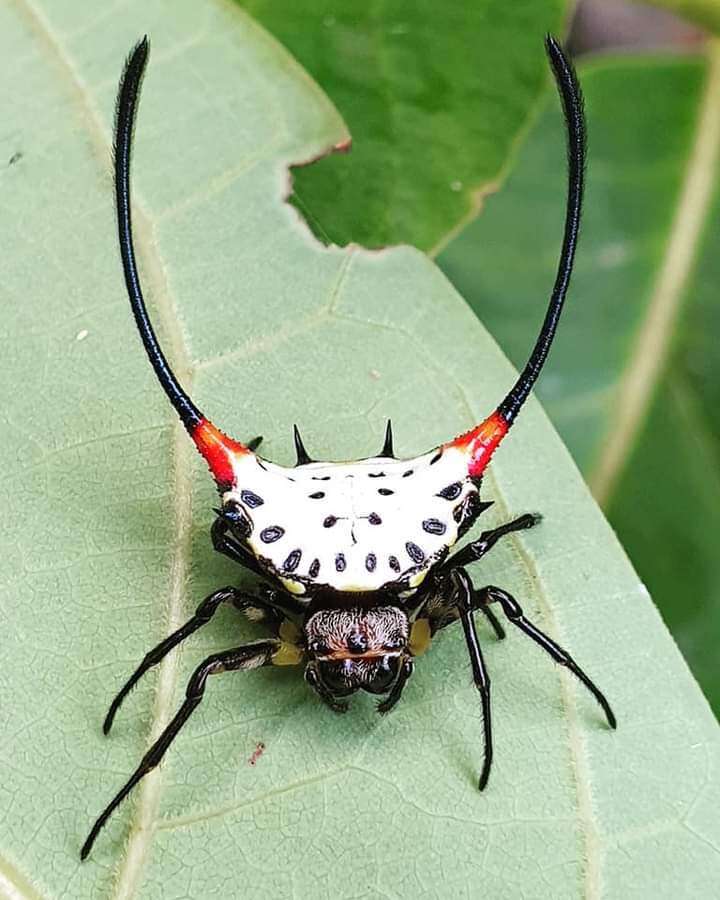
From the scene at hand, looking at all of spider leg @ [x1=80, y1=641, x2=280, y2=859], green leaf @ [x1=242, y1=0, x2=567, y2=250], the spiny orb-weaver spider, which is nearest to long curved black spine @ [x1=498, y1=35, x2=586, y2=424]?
the spiny orb-weaver spider

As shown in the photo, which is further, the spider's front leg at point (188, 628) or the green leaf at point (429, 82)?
the green leaf at point (429, 82)

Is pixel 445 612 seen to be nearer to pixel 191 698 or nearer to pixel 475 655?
pixel 475 655

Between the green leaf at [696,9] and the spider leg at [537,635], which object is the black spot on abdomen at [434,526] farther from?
the green leaf at [696,9]

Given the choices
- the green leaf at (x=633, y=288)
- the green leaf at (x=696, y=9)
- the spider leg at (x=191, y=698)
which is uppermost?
the green leaf at (x=696, y=9)

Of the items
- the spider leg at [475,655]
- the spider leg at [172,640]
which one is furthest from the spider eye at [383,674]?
the spider leg at [172,640]

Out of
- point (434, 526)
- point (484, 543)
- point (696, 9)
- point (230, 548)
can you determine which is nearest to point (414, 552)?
point (434, 526)

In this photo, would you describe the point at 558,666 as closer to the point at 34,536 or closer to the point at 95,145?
the point at 34,536
